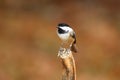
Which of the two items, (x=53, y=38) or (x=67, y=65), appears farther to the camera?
(x=53, y=38)

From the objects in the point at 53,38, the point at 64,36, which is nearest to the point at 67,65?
the point at 64,36

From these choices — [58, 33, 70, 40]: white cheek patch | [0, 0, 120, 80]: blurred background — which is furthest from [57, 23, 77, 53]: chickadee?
[0, 0, 120, 80]: blurred background

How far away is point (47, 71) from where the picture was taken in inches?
127

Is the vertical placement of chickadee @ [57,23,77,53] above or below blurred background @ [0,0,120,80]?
above

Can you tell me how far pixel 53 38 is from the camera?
3525mm

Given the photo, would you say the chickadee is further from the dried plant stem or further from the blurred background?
the blurred background

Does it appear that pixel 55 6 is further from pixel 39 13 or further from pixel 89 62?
pixel 89 62

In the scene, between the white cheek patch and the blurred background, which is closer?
the white cheek patch

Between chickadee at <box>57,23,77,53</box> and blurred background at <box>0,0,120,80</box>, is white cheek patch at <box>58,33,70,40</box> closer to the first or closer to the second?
chickadee at <box>57,23,77,53</box>

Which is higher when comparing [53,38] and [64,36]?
[64,36]

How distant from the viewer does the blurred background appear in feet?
10.6

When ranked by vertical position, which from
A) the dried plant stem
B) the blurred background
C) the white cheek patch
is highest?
the white cheek patch

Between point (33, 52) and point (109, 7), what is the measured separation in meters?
0.92

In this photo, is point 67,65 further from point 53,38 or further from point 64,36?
point 53,38
